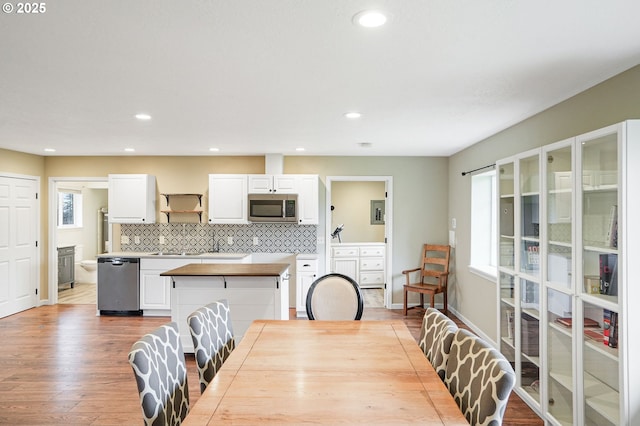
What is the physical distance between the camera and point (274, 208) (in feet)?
18.1

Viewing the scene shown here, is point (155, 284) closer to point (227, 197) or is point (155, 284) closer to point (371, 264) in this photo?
point (227, 197)

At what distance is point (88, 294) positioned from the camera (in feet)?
22.9

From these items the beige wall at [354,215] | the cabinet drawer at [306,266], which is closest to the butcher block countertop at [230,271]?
the cabinet drawer at [306,266]

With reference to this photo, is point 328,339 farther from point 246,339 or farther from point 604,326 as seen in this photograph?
point 604,326

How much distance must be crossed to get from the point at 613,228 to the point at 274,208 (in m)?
4.11

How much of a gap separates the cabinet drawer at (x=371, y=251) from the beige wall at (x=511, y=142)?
1.97m

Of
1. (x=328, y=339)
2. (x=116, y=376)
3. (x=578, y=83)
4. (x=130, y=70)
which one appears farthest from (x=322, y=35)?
(x=116, y=376)

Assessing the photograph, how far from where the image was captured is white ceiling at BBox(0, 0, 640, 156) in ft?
5.62

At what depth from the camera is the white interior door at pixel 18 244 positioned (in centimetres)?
545

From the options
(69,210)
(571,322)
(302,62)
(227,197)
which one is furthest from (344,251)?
(69,210)

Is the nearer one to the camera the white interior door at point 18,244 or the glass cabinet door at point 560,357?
the glass cabinet door at point 560,357

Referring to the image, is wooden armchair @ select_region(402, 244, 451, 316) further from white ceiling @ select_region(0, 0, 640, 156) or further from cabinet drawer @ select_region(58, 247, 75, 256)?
cabinet drawer @ select_region(58, 247, 75, 256)

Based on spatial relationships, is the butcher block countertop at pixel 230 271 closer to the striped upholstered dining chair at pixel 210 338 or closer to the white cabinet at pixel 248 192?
the striped upholstered dining chair at pixel 210 338

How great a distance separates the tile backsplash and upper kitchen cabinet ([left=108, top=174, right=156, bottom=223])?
318mm
